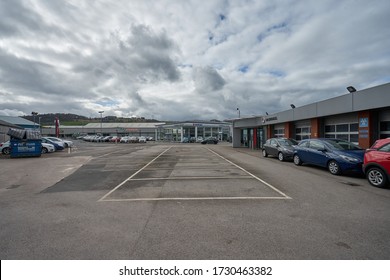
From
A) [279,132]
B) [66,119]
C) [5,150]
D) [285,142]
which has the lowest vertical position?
[5,150]

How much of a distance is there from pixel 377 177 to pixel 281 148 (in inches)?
295

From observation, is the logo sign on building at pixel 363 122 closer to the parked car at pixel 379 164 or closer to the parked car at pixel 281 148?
the parked car at pixel 281 148

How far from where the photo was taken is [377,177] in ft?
22.4

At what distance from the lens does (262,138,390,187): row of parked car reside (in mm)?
6660

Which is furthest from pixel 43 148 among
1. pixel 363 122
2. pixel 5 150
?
pixel 363 122

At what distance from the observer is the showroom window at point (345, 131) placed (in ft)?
42.9

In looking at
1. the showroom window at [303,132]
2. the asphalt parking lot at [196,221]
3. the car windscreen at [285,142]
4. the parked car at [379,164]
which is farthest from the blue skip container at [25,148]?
the showroom window at [303,132]

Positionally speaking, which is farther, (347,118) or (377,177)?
(347,118)

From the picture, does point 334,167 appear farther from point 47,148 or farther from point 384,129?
point 47,148

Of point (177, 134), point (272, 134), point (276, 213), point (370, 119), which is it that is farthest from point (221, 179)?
point (177, 134)

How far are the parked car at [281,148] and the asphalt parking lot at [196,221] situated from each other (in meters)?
6.50

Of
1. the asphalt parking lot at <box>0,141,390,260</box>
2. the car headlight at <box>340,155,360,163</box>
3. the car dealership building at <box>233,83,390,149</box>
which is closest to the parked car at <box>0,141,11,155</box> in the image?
the asphalt parking lot at <box>0,141,390,260</box>

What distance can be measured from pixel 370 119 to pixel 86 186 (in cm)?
1464

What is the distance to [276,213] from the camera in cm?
452
